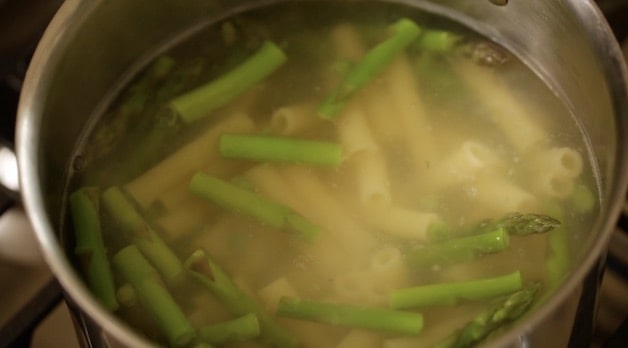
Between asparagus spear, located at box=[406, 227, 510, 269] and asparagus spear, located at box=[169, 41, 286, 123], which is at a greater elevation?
asparagus spear, located at box=[169, 41, 286, 123]

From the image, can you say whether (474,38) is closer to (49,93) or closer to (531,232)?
(531,232)

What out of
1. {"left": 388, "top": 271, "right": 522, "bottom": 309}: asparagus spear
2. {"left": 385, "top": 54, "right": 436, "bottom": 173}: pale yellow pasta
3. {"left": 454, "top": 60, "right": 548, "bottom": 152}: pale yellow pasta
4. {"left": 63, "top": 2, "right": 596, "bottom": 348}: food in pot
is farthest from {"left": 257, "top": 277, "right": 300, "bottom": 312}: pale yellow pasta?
{"left": 454, "top": 60, "right": 548, "bottom": 152}: pale yellow pasta

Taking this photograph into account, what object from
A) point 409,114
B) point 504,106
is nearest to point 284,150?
point 409,114

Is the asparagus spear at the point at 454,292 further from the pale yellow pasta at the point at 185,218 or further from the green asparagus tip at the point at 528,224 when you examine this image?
the pale yellow pasta at the point at 185,218

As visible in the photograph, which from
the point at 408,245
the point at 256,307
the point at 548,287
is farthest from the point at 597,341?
the point at 256,307

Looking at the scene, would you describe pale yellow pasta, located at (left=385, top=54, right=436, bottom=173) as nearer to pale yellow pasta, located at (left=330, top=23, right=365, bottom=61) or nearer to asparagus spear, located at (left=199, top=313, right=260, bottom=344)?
pale yellow pasta, located at (left=330, top=23, right=365, bottom=61)

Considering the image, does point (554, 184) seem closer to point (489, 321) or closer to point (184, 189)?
point (489, 321)
